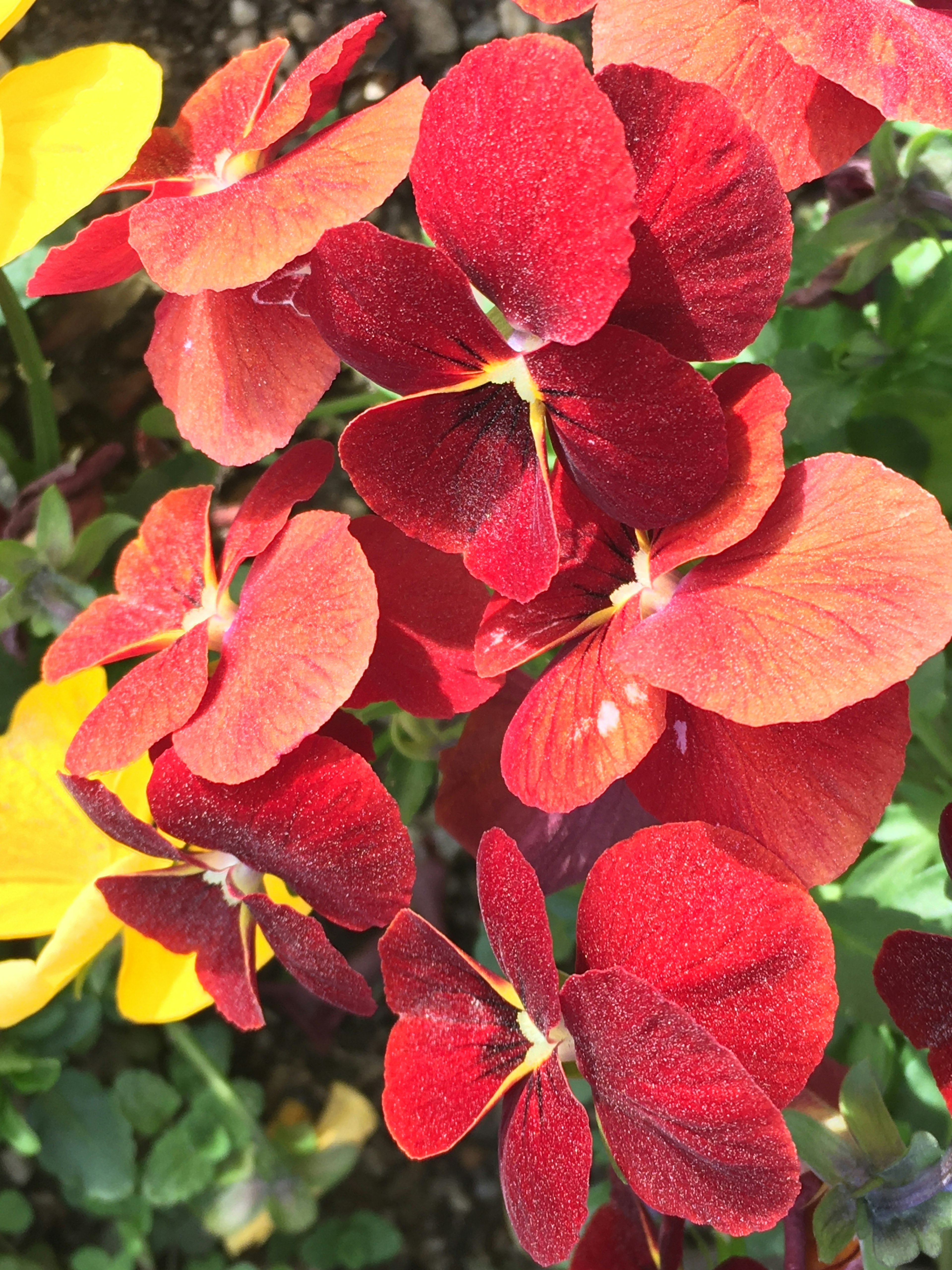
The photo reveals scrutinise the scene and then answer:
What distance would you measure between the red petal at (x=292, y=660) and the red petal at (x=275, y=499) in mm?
32

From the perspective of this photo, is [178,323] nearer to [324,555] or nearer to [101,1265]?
[324,555]

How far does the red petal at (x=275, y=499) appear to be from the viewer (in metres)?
0.54

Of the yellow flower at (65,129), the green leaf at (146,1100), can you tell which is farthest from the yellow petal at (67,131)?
the green leaf at (146,1100)

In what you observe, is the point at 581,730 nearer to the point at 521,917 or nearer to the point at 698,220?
the point at 521,917

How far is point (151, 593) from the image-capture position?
612 millimetres

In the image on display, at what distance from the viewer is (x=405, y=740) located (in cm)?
69

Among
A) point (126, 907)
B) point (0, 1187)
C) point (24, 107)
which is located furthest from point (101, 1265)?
point (24, 107)

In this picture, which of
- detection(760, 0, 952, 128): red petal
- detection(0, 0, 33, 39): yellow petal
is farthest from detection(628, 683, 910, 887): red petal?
detection(0, 0, 33, 39): yellow petal

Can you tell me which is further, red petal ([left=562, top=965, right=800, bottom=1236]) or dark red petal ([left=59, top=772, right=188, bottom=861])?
dark red petal ([left=59, top=772, right=188, bottom=861])

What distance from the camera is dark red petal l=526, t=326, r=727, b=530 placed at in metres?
0.40

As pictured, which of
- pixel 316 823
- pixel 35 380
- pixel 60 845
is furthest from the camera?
pixel 35 380

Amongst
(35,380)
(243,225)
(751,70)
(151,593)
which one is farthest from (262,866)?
(35,380)

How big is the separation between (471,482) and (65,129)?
0.27 m

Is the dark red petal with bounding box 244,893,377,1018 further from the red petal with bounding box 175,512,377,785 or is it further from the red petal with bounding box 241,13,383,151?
the red petal with bounding box 241,13,383,151
